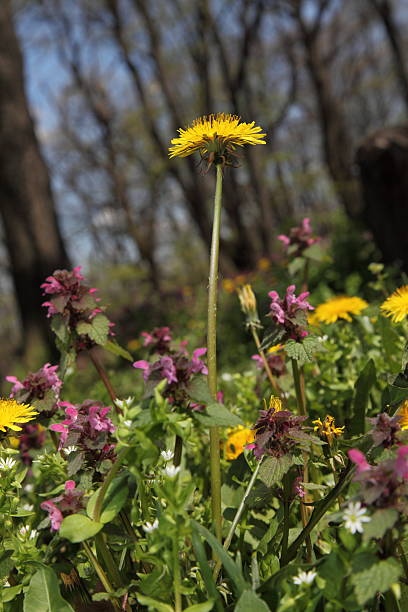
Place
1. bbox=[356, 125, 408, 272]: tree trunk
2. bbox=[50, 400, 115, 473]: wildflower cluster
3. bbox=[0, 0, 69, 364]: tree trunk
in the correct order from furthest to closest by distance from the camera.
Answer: bbox=[0, 0, 69, 364]: tree trunk, bbox=[356, 125, 408, 272]: tree trunk, bbox=[50, 400, 115, 473]: wildflower cluster

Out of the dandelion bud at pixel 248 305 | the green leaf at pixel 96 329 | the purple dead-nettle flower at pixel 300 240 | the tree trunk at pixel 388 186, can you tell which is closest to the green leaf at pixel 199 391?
the green leaf at pixel 96 329

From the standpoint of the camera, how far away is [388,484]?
2.65ft

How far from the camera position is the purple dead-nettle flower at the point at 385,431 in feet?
2.99

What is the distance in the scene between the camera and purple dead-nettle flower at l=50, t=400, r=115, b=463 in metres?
1.12

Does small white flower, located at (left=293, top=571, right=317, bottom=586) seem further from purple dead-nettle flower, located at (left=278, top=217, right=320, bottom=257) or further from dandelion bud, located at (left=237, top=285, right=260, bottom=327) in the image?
purple dead-nettle flower, located at (left=278, top=217, right=320, bottom=257)

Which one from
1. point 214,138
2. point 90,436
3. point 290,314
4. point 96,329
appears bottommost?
point 90,436

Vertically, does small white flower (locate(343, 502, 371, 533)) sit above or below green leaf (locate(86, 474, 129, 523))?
below

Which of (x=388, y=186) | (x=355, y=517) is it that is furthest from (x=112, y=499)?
(x=388, y=186)

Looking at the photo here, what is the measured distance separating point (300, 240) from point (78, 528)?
1649mm

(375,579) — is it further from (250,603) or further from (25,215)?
(25,215)

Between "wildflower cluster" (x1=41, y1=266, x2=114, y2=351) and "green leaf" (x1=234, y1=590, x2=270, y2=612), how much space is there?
2.44 ft

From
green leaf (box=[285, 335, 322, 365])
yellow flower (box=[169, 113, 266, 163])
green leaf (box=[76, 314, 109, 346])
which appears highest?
yellow flower (box=[169, 113, 266, 163])

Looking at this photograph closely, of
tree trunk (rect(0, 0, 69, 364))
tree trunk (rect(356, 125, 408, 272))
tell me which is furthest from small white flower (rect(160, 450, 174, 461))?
tree trunk (rect(0, 0, 69, 364))

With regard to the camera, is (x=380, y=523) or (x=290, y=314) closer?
(x=380, y=523)
